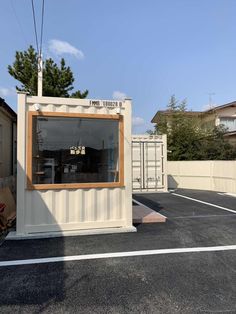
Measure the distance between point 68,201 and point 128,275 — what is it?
8.25 ft

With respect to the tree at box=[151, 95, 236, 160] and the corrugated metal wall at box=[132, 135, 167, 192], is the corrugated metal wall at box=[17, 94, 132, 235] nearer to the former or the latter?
the corrugated metal wall at box=[132, 135, 167, 192]

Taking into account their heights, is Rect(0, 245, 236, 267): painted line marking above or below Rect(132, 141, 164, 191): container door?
below

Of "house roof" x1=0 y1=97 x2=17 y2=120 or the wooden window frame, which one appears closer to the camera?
the wooden window frame

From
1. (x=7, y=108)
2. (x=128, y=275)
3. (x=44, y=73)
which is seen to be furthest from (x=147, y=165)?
(x=128, y=275)

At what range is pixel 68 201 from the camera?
595cm

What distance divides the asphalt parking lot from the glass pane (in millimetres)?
1298

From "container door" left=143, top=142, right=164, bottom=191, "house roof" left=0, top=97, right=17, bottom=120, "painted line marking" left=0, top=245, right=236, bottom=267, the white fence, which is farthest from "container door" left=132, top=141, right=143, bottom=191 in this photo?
"painted line marking" left=0, top=245, right=236, bottom=267

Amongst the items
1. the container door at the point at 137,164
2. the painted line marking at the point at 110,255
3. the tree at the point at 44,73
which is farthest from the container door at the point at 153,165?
the painted line marking at the point at 110,255

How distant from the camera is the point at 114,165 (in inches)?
256

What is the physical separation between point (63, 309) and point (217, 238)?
3.73 m

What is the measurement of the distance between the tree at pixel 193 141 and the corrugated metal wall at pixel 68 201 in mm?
13185

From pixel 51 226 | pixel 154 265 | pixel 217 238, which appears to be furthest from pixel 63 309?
pixel 217 238

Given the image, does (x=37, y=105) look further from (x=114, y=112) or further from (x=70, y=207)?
(x=70, y=207)

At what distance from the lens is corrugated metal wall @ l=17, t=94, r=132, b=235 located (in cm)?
570
